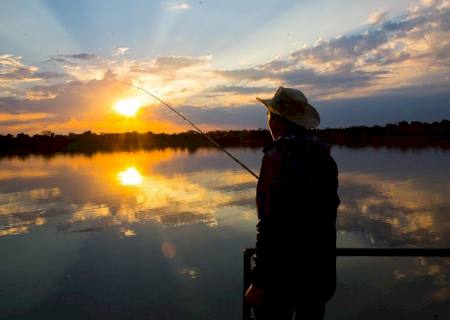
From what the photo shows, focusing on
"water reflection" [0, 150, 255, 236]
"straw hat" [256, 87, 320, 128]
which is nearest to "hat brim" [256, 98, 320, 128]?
"straw hat" [256, 87, 320, 128]

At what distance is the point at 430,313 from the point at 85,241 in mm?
10733

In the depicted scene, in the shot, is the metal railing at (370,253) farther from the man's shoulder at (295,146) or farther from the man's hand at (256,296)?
the man's shoulder at (295,146)

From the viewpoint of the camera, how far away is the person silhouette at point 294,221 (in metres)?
2.46

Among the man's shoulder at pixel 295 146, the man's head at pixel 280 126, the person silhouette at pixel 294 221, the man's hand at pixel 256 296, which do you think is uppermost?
the man's head at pixel 280 126

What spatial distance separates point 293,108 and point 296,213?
0.68 m

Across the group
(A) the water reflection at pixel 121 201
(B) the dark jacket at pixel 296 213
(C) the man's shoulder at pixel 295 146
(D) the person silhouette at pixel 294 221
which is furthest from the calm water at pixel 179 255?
(C) the man's shoulder at pixel 295 146

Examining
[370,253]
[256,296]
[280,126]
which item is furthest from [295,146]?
[370,253]

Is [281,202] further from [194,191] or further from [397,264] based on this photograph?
[194,191]

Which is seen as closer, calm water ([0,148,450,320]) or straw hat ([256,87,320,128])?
straw hat ([256,87,320,128])

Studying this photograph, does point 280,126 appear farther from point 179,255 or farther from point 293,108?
point 179,255

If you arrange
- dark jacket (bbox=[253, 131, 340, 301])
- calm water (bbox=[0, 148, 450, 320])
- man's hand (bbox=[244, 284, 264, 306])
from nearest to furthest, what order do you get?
dark jacket (bbox=[253, 131, 340, 301])
man's hand (bbox=[244, 284, 264, 306])
calm water (bbox=[0, 148, 450, 320])

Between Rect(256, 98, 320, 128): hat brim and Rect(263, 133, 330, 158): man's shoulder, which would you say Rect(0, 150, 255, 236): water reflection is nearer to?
Rect(256, 98, 320, 128): hat brim

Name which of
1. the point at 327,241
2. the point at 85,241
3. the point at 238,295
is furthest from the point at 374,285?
the point at 85,241

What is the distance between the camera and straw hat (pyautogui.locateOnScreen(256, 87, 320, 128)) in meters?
2.71
